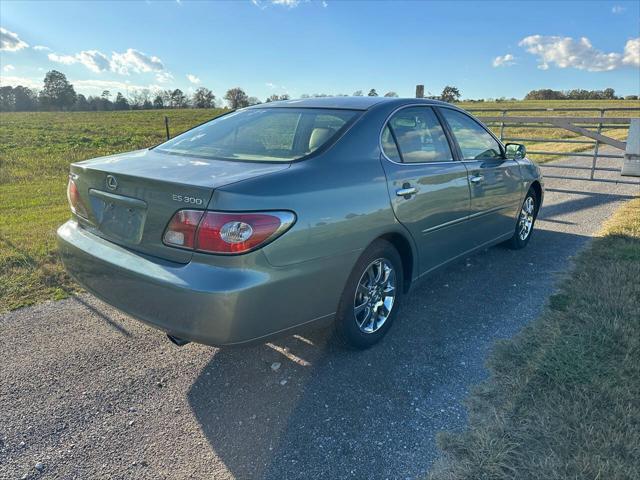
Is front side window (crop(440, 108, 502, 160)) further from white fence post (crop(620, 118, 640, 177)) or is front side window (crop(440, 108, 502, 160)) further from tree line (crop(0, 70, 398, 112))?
tree line (crop(0, 70, 398, 112))

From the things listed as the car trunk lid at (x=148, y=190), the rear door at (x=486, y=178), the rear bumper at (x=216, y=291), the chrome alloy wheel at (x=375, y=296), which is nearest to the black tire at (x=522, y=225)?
the rear door at (x=486, y=178)

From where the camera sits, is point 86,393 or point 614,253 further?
point 614,253

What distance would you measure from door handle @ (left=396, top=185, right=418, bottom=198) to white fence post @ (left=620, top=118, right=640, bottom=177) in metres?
6.87

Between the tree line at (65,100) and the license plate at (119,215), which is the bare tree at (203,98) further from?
the license plate at (119,215)

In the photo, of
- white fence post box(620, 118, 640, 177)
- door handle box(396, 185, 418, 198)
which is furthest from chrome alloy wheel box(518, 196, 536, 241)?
white fence post box(620, 118, 640, 177)

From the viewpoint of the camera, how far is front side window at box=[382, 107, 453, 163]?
3334 millimetres

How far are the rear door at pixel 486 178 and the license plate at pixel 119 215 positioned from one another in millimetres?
2671

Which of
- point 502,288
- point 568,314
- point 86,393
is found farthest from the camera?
point 502,288

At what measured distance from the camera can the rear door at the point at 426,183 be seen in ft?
10.5

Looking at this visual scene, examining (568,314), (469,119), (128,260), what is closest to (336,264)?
(128,260)

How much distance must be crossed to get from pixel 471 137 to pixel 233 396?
10.2ft

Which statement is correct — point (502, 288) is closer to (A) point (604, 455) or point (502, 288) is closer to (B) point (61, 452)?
(A) point (604, 455)

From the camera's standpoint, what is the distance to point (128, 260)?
2539 millimetres

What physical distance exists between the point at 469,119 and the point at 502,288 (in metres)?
1.63
